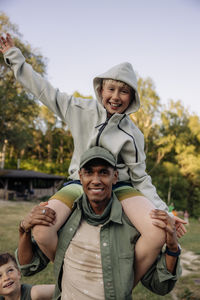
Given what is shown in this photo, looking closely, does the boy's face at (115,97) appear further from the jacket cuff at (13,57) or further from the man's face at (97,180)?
the jacket cuff at (13,57)

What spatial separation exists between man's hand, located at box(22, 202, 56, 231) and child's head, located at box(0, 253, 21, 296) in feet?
3.85

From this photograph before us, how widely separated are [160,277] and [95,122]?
1317 mm

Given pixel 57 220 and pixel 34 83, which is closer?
pixel 57 220

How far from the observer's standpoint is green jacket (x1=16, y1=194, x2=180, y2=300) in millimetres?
1874

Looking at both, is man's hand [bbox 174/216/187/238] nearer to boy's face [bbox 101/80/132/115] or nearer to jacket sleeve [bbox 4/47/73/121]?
boy's face [bbox 101/80/132/115]

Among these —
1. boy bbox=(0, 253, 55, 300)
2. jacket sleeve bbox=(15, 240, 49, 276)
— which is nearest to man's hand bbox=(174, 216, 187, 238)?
jacket sleeve bbox=(15, 240, 49, 276)

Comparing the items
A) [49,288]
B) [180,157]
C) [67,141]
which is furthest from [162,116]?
[49,288]

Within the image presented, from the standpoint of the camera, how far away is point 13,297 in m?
2.78

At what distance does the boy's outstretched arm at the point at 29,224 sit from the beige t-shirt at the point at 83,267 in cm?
28

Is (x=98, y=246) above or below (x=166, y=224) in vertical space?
below

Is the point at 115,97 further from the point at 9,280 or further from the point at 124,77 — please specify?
the point at 9,280

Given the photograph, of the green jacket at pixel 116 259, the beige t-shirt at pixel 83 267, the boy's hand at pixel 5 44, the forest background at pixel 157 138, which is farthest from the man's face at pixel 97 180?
the forest background at pixel 157 138

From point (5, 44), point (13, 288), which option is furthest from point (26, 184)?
point (5, 44)

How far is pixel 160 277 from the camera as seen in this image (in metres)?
1.94
